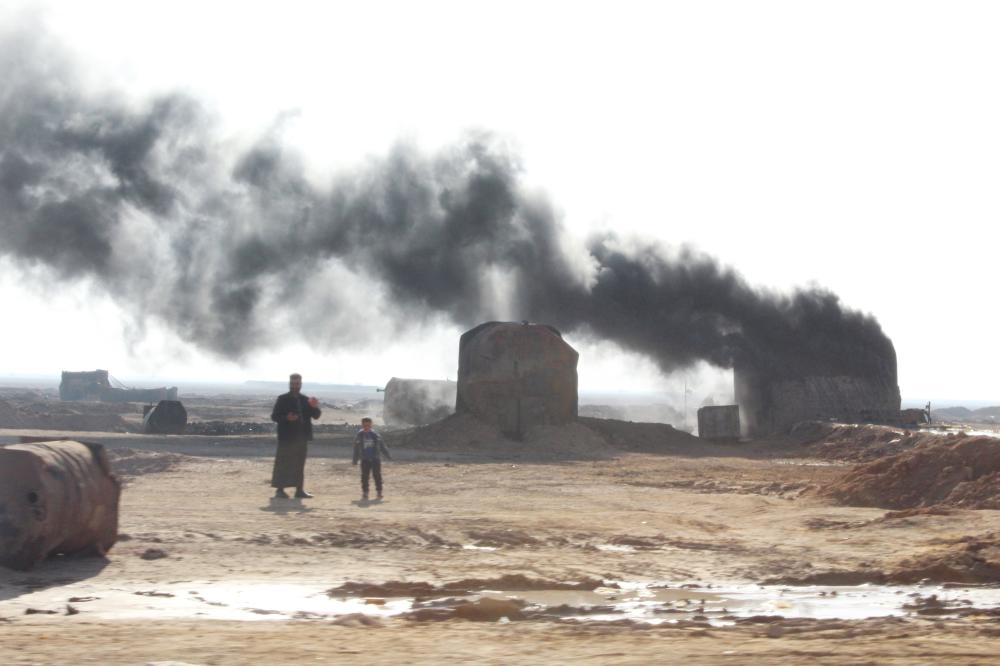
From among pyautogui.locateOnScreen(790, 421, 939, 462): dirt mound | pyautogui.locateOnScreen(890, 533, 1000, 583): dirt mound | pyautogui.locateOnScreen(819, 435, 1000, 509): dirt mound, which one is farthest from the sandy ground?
pyautogui.locateOnScreen(790, 421, 939, 462): dirt mound

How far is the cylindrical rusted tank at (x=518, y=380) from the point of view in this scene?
3481cm

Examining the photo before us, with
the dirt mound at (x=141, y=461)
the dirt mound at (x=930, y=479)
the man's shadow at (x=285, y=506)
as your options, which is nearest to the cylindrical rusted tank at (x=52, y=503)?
the man's shadow at (x=285, y=506)

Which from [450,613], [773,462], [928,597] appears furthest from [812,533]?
[773,462]

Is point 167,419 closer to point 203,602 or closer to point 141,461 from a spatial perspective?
point 141,461

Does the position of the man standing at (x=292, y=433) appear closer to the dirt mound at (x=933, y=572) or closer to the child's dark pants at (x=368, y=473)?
the child's dark pants at (x=368, y=473)

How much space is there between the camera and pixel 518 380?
34.8 metres

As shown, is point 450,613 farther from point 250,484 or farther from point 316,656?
point 250,484

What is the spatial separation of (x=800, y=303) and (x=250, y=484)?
27.8m

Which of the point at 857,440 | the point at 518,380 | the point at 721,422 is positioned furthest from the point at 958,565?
the point at 721,422

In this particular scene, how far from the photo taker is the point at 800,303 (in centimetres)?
4353

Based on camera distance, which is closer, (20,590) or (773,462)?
(20,590)

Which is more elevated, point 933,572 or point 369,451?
point 369,451

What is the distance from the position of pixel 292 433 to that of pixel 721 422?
24182 millimetres

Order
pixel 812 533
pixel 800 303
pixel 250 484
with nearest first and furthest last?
pixel 812 533 → pixel 250 484 → pixel 800 303
